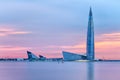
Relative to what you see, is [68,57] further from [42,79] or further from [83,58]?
[42,79]

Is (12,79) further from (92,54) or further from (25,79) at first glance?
(92,54)

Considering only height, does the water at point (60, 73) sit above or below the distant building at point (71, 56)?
below

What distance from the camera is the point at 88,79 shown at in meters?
49.7

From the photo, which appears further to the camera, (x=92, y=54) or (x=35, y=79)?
(x=92, y=54)

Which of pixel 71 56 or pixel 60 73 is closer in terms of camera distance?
pixel 60 73

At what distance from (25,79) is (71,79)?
238 inches

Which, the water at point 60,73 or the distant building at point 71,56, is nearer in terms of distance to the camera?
the water at point 60,73

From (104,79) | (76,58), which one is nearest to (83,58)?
(76,58)

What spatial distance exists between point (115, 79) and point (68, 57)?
14051cm

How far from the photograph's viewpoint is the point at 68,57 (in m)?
192

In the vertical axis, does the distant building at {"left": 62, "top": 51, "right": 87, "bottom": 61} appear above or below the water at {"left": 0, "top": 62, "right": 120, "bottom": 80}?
above

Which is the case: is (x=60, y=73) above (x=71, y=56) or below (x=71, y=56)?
below

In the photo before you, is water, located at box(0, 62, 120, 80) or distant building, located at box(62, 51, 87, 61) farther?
distant building, located at box(62, 51, 87, 61)

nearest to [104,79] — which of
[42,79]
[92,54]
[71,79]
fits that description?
[71,79]
